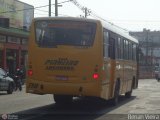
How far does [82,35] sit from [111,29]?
231cm

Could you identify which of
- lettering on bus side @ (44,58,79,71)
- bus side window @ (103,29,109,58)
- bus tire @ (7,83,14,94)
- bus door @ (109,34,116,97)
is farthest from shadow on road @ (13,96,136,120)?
bus tire @ (7,83,14,94)

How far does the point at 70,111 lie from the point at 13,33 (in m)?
30.4

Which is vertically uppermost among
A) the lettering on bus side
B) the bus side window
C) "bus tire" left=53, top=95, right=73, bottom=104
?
the bus side window

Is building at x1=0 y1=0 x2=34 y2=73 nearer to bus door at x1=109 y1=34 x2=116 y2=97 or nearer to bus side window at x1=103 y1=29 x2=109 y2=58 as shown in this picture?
bus door at x1=109 y1=34 x2=116 y2=97

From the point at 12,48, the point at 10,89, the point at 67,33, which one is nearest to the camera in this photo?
the point at 67,33

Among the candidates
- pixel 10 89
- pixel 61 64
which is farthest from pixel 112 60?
pixel 10 89

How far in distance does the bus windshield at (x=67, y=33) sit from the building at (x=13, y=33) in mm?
28290

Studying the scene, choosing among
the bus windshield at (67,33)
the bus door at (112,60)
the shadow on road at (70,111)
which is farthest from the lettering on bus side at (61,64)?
the bus door at (112,60)

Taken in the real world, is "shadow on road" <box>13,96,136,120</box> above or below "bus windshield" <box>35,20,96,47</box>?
below

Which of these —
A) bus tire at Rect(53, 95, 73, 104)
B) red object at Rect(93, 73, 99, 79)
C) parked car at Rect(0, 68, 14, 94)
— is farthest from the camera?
parked car at Rect(0, 68, 14, 94)

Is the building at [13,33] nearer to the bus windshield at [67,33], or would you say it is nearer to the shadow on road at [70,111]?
the shadow on road at [70,111]

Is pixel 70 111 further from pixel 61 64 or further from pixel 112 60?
pixel 112 60

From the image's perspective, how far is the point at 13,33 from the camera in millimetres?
47250

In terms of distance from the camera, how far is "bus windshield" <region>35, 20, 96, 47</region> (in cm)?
1694
